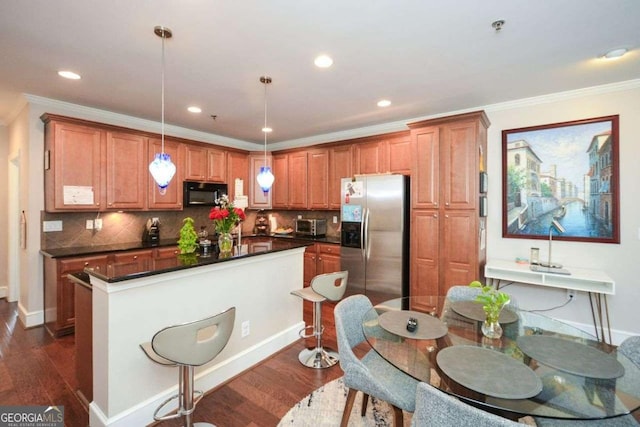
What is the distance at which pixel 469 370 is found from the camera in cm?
138

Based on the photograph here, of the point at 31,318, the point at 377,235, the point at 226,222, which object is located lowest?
the point at 31,318

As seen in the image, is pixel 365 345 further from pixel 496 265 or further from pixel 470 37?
pixel 470 37

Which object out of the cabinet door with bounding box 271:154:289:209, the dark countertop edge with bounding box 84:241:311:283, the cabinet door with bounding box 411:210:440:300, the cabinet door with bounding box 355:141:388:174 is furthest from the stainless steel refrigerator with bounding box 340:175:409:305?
the dark countertop edge with bounding box 84:241:311:283

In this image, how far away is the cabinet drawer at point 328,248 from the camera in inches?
180

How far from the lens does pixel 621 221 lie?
122 inches

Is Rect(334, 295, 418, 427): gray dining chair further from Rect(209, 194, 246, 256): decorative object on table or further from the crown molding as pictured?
the crown molding

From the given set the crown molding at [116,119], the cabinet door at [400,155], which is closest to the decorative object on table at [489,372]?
the cabinet door at [400,155]

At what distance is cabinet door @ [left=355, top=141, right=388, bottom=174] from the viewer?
4414 mm

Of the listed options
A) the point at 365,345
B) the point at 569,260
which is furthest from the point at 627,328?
the point at 365,345

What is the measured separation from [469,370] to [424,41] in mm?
2276

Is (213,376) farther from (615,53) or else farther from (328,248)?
(615,53)

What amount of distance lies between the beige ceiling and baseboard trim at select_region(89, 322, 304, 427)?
259 centimetres

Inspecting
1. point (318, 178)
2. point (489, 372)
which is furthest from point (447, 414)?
point (318, 178)

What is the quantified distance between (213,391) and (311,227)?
10.3 feet
